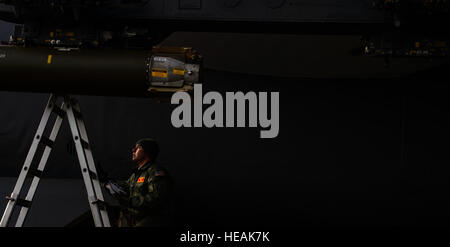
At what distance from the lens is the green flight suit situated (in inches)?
112

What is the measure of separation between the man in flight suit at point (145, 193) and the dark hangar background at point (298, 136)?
11.6ft

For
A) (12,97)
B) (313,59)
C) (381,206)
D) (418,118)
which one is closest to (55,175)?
(12,97)

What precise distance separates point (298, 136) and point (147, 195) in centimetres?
536

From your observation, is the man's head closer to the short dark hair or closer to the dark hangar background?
the short dark hair

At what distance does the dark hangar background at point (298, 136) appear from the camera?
7066 millimetres

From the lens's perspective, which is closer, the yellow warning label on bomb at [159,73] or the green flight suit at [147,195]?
the green flight suit at [147,195]

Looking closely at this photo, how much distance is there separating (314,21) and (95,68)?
6.43ft

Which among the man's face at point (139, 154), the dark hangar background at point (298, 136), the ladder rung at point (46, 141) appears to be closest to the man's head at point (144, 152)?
the man's face at point (139, 154)

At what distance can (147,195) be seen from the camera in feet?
9.38

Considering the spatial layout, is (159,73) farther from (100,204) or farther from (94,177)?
(100,204)

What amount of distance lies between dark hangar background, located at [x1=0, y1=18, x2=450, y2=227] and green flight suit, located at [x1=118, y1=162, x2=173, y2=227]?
357cm

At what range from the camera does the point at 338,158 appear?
7867mm

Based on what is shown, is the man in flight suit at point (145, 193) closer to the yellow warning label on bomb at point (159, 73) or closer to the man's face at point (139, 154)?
the man's face at point (139, 154)

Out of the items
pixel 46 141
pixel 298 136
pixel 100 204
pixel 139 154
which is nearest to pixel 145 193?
pixel 139 154
